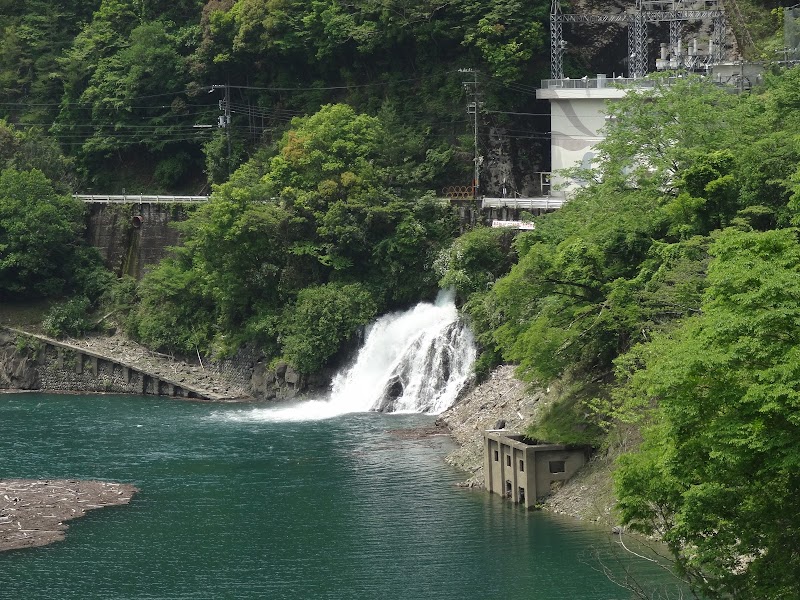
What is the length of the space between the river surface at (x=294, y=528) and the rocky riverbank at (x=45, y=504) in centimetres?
65

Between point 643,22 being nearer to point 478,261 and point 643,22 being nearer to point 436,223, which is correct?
point 436,223

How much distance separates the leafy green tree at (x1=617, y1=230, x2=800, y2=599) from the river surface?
3725mm

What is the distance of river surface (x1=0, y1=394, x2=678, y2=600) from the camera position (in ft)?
132

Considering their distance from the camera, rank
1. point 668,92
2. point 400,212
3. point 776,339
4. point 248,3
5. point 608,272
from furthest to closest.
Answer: point 248,3 < point 400,212 < point 668,92 < point 608,272 < point 776,339

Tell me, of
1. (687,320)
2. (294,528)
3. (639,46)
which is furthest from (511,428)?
(639,46)

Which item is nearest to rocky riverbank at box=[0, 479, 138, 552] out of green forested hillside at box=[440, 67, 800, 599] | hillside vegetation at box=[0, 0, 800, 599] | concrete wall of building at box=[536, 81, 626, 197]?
green forested hillside at box=[440, 67, 800, 599]

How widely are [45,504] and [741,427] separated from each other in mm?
27067

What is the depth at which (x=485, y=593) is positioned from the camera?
3906cm

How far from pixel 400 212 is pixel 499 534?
29.6 m

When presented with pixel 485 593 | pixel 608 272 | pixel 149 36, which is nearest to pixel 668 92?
pixel 608 272

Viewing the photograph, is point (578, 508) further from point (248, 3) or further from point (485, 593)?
point (248, 3)

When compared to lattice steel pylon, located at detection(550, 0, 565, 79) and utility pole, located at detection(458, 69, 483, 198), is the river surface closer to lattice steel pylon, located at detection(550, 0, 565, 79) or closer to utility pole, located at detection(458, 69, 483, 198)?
utility pole, located at detection(458, 69, 483, 198)

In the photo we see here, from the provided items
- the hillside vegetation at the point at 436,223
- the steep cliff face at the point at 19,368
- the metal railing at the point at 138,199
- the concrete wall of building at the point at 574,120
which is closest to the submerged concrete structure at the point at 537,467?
the hillside vegetation at the point at 436,223

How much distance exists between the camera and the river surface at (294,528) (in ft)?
132
